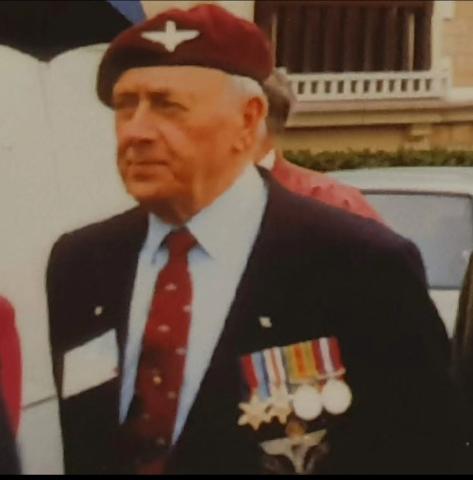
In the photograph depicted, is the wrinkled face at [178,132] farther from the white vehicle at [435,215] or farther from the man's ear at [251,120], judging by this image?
the white vehicle at [435,215]

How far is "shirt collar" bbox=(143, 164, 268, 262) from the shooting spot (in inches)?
120

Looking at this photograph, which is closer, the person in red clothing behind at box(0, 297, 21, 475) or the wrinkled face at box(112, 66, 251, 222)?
the wrinkled face at box(112, 66, 251, 222)

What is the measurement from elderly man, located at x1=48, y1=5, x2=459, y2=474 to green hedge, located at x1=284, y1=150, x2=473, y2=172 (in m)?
0.12

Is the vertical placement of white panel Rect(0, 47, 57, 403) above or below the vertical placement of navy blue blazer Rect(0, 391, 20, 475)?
above

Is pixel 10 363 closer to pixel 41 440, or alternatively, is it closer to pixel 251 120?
pixel 41 440

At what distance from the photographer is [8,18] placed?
10.2 feet

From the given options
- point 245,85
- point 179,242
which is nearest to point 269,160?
point 245,85

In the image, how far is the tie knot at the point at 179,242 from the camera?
121 inches

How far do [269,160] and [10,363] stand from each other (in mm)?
836

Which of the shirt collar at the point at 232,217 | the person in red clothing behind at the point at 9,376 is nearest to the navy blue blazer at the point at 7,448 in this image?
the person in red clothing behind at the point at 9,376

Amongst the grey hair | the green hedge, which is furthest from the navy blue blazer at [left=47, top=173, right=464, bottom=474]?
the grey hair

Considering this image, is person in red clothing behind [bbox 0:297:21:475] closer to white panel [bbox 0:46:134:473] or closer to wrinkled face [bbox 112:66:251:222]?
white panel [bbox 0:46:134:473]

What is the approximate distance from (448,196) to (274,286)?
0.49 metres

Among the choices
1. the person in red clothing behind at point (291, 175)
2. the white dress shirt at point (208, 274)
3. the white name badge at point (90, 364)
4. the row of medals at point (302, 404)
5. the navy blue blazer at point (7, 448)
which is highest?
the person in red clothing behind at point (291, 175)
